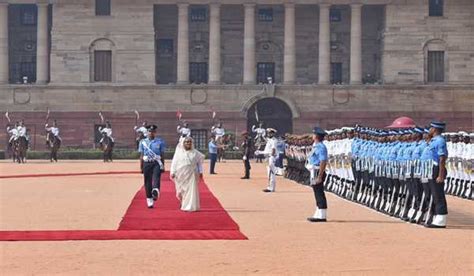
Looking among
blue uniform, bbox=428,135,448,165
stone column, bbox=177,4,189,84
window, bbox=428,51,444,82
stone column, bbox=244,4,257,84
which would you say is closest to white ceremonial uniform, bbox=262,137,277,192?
blue uniform, bbox=428,135,448,165

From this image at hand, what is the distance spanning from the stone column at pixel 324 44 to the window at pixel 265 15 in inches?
233

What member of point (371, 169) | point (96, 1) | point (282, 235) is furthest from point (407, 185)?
point (96, 1)

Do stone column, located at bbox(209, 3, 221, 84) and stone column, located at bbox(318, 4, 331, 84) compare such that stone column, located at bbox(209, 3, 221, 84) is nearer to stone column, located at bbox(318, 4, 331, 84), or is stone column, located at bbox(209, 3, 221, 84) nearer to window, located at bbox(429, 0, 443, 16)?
stone column, located at bbox(318, 4, 331, 84)

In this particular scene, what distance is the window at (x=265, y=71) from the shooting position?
85.9m

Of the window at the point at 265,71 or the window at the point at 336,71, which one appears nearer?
the window at the point at 265,71

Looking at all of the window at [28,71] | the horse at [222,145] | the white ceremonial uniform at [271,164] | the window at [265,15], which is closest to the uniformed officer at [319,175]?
the white ceremonial uniform at [271,164]

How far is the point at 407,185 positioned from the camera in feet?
89.5

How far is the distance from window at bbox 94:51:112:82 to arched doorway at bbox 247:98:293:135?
38.1 ft

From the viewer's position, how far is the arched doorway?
3206 inches

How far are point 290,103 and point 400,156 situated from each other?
175 ft

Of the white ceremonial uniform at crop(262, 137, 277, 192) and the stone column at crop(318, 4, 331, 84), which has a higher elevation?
the stone column at crop(318, 4, 331, 84)

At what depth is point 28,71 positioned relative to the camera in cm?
8656

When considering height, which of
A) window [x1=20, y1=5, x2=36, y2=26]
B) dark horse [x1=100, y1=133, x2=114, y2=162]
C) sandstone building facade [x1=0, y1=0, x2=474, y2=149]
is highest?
window [x1=20, y1=5, x2=36, y2=26]

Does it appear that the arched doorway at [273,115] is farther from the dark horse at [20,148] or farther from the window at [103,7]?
the dark horse at [20,148]
